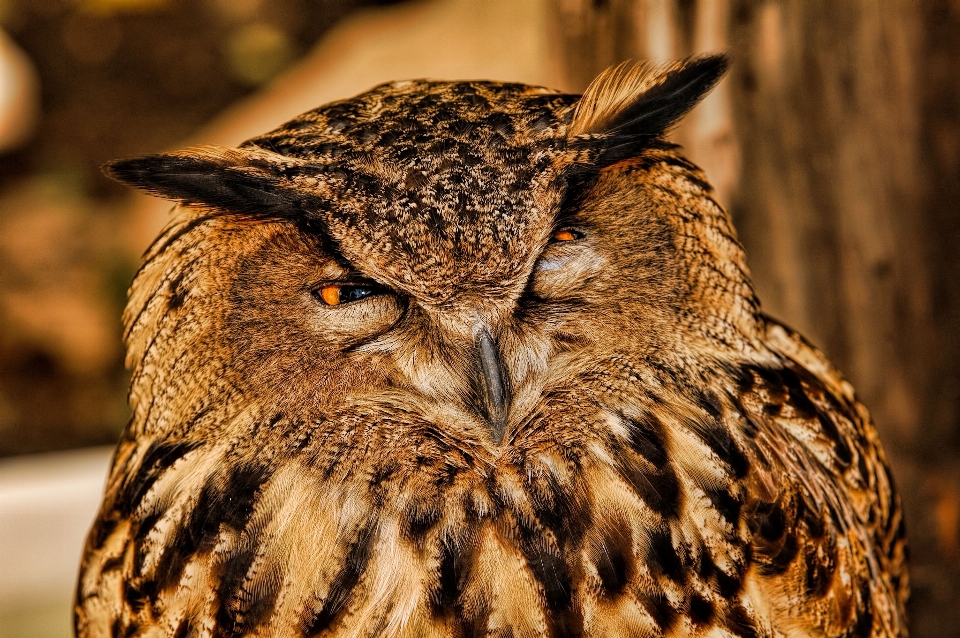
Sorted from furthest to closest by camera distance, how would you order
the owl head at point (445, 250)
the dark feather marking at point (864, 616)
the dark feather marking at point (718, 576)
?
the dark feather marking at point (864, 616), the dark feather marking at point (718, 576), the owl head at point (445, 250)

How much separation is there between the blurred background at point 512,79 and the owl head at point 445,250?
0.47 meters

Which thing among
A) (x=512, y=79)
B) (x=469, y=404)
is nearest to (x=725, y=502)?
(x=469, y=404)

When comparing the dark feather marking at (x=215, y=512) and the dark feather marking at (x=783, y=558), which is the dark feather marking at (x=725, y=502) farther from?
the dark feather marking at (x=215, y=512)

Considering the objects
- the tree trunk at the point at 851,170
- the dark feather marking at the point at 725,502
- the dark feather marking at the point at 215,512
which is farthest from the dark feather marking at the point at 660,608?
the tree trunk at the point at 851,170

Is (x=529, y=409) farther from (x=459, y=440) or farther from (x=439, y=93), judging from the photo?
(x=439, y=93)

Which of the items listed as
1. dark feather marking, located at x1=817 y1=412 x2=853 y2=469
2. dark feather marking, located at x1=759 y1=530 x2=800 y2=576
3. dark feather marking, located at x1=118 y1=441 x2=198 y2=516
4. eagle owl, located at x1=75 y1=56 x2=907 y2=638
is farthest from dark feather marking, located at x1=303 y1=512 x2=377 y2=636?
dark feather marking, located at x1=817 y1=412 x2=853 y2=469

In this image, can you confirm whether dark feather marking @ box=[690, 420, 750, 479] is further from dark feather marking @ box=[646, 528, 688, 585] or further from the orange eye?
the orange eye

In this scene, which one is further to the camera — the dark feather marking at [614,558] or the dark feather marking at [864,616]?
the dark feather marking at [864,616]

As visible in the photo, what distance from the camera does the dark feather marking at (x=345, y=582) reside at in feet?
3.37

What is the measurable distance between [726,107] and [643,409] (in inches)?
27.7

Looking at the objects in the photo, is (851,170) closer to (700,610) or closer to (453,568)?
(700,610)

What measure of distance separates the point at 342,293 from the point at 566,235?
0.89 ft

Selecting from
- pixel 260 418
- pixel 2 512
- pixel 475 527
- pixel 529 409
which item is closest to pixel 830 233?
pixel 529 409

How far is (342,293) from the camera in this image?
1013 mm
